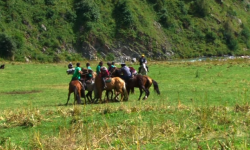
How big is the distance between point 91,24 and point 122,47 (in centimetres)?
662

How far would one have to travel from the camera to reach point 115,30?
239ft

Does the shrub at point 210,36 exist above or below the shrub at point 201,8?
below

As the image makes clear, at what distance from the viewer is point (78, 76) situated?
67.9 feet

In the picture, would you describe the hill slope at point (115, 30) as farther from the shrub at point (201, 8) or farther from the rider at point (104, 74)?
the rider at point (104, 74)

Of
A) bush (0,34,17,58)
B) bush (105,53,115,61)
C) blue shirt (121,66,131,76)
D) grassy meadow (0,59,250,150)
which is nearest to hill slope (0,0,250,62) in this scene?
bush (0,34,17,58)

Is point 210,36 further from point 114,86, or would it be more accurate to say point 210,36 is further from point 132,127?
point 132,127

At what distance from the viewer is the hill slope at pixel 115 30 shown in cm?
6488

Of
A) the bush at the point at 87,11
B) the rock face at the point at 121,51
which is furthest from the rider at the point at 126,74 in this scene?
the bush at the point at 87,11

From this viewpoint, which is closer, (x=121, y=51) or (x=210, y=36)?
(x=121, y=51)

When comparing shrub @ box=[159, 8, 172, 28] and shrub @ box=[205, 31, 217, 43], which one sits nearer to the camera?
shrub @ box=[159, 8, 172, 28]

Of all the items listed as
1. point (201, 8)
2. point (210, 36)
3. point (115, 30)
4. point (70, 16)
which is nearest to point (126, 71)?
point (70, 16)

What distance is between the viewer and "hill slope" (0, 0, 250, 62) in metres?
64.9

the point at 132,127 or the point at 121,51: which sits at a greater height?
the point at 121,51

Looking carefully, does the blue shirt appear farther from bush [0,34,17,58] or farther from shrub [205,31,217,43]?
shrub [205,31,217,43]
